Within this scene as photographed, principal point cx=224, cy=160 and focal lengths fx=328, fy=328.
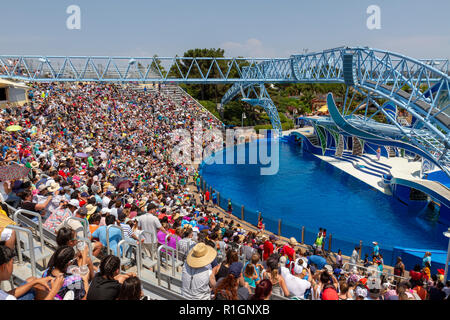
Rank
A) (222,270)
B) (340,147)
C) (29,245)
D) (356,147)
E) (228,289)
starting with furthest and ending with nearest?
(340,147) < (356,147) < (222,270) < (29,245) < (228,289)

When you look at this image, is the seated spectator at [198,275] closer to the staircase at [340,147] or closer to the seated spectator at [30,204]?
the seated spectator at [30,204]

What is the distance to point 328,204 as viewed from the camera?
19.9 meters

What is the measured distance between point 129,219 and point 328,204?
15036 mm

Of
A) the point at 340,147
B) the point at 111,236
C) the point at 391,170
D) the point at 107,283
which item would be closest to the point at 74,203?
the point at 111,236

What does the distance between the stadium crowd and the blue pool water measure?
337 cm

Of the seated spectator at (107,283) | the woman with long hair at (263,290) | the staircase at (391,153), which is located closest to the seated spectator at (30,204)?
the seated spectator at (107,283)

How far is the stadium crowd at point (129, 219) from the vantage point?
3877 mm

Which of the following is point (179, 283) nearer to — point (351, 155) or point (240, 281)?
point (240, 281)

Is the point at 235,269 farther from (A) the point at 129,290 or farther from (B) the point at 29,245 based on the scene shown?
(B) the point at 29,245

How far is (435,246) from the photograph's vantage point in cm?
1453

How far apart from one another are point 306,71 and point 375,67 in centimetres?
1096

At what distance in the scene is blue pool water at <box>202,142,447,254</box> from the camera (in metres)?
15.7
